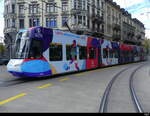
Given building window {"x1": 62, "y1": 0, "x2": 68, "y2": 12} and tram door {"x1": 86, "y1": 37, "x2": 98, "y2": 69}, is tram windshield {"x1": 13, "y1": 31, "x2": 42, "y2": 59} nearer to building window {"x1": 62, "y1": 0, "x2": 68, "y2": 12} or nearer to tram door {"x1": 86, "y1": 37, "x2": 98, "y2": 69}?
tram door {"x1": 86, "y1": 37, "x2": 98, "y2": 69}

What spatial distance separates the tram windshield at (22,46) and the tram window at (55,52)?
1.50m

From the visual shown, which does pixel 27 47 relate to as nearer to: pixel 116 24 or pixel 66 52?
pixel 66 52

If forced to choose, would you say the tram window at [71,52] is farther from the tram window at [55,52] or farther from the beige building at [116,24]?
the beige building at [116,24]

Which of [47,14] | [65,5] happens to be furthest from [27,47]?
[65,5]

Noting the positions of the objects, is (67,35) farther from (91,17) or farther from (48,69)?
(91,17)

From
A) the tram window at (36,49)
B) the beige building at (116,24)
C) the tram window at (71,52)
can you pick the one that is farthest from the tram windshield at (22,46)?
the beige building at (116,24)

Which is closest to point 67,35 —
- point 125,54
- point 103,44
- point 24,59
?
point 24,59

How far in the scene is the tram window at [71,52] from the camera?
11.5m

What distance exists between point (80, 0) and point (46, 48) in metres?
27.3

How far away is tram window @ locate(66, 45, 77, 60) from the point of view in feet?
37.8

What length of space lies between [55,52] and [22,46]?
2.11 m

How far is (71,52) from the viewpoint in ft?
39.4

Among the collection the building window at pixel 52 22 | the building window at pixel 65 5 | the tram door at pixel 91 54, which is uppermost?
the building window at pixel 65 5

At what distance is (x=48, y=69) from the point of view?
9656mm
